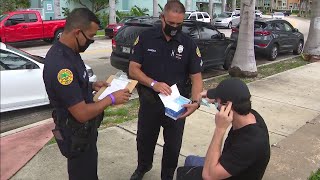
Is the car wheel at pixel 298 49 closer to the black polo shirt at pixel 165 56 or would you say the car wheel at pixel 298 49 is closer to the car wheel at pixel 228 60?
the car wheel at pixel 228 60

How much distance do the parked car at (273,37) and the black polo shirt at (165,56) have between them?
9989 mm

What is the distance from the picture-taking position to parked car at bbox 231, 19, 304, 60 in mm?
12599

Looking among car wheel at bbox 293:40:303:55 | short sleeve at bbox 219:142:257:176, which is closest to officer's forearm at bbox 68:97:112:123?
short sleeve at bbox 219:142:257:176

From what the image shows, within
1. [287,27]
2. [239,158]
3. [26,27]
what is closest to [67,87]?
[239,158]

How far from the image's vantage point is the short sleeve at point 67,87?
206cm

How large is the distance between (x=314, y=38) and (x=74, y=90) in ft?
41.6

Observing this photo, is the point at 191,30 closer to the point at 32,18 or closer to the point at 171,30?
the point at 171,30

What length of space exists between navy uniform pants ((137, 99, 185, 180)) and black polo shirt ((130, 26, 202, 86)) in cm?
28

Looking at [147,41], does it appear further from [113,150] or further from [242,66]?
[242,66]

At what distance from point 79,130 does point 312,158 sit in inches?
126

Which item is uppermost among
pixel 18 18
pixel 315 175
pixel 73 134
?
pixel 18 18

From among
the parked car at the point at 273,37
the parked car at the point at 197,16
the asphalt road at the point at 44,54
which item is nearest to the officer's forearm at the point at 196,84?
the asphalt road at the point at 44,54

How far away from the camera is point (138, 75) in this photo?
316 centimetres

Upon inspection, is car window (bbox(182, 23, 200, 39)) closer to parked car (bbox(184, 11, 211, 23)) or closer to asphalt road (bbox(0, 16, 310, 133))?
asphalt road (bbox(0, 16, 310, 133))
